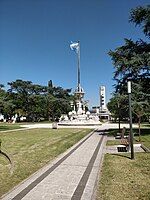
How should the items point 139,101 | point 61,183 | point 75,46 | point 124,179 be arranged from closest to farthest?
point 61,183 → point 124,179 → point 139,101 → point 75,46

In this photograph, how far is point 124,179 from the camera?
8734 millimetres

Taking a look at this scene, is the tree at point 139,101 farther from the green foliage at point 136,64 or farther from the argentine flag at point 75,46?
the argentine flag at point 75,46

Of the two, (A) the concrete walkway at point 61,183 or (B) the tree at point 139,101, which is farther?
(B) the tree at point 139,101

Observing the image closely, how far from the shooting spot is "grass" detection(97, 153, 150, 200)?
715 centimetres

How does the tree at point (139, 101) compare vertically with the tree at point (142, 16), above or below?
below

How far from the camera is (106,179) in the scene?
28.7 ft

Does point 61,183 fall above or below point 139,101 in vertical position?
Answer: below

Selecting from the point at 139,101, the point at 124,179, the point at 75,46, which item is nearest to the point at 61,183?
the point at 124,179

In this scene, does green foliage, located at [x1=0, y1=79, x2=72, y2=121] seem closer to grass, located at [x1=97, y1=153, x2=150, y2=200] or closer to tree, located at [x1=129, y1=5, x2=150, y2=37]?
tree, located at [x1=129, y1=5, x2=150, y2=37]

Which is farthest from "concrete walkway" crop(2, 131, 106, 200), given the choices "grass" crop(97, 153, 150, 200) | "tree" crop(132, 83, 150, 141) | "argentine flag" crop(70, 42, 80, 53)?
"argentine flag" crop(70, 42, 80, 53)

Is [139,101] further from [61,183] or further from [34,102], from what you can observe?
[34,102]

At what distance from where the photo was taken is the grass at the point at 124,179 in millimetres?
7147

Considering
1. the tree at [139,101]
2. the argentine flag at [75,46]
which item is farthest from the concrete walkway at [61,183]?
the argentine flag at [75,46]

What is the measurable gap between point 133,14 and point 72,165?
21617 millimetres
